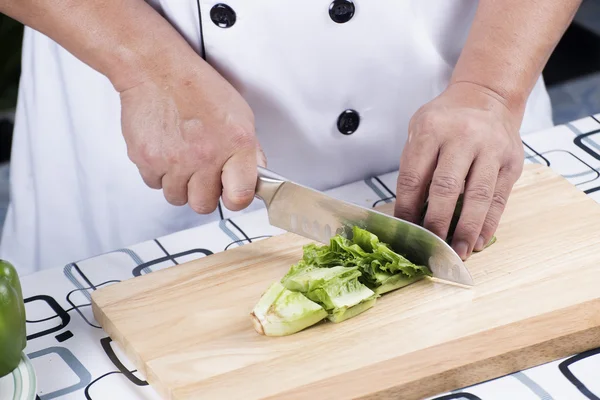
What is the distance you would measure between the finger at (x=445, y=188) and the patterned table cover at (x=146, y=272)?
0.93 ft

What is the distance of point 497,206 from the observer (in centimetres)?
151

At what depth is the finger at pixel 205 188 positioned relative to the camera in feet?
4.84

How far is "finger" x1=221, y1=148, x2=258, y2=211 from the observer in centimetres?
144

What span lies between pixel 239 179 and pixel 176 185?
128mm

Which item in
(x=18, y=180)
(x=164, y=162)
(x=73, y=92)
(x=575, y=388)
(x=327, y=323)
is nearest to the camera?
(x=575, y=388)

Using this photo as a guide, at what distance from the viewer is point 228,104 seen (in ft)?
4.99

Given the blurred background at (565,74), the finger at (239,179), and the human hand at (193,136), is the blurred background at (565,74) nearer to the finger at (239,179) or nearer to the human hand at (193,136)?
the human hand at (193,136)

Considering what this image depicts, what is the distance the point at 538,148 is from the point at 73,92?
97 centimetres

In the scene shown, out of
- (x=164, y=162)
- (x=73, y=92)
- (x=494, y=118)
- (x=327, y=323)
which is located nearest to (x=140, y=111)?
(x=164, y=162)

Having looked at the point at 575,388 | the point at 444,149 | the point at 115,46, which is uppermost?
the point at 115,46

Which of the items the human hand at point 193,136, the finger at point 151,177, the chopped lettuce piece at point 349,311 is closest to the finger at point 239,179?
the human hand at point 193,136

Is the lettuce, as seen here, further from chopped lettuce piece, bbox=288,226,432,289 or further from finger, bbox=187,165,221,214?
finger, bbox=187,165,221,214

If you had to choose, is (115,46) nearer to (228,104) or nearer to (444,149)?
(228,104)

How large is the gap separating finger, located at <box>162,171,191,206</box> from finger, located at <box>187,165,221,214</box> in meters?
0.01
